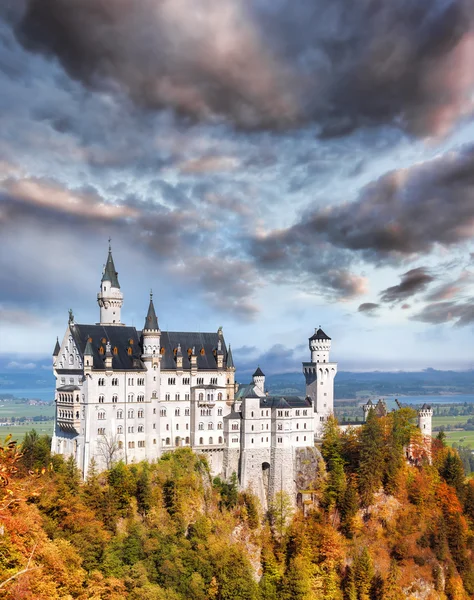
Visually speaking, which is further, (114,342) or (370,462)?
(370,462)

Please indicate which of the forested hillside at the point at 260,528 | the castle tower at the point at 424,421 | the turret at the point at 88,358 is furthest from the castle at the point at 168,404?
the castle tower at the point at 424,421

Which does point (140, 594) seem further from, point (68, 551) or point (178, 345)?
point (178, 345)

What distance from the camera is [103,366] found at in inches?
3039

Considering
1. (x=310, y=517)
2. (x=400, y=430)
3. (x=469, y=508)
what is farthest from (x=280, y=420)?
(x=469, y=508)

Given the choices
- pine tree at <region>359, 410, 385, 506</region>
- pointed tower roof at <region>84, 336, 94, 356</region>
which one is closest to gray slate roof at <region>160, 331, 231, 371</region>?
pointed tower roof at <region>84, 336, 94, 356</region>

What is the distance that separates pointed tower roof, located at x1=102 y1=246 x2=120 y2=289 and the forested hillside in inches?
849

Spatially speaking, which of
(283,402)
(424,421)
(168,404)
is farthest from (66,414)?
(424,421)

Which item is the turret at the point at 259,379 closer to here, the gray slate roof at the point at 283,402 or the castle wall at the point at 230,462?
the gray slate roof at the point at 283,402

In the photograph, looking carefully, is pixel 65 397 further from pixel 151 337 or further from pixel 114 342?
pixel 151 337

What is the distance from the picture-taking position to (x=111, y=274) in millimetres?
86812

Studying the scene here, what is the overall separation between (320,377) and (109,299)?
30.4 metres

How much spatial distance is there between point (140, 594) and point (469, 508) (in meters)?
51.6

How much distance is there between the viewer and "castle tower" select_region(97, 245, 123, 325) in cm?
8594

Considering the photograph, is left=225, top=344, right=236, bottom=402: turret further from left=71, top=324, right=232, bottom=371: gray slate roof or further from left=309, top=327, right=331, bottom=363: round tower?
left=309, top=327, right=331, bottom=363: round tower
